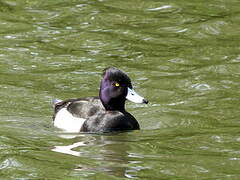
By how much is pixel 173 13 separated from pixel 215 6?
3.00 feet

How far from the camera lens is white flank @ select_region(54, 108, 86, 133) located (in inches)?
482

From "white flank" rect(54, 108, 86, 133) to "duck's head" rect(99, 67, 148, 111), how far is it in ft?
1.55

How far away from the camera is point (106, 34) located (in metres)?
16.9

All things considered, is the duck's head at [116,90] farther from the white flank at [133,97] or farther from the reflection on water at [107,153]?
the reflection on water at [107,153]

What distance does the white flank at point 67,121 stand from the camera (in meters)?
12.3

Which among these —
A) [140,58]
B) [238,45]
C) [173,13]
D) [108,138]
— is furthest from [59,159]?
[173,13]

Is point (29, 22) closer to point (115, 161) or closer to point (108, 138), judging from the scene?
point (108, 138)

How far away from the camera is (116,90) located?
40.0 ft

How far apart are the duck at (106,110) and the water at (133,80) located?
22 cm

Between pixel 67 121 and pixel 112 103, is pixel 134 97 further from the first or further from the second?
pixel 67 121

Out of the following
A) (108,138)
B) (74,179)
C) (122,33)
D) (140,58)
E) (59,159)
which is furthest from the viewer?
(122,33)

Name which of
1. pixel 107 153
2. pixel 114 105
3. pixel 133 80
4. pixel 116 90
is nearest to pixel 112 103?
pixel 114 105

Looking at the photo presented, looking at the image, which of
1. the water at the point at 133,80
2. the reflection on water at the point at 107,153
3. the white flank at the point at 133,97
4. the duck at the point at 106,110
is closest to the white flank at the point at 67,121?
the duck at the point at 106,110

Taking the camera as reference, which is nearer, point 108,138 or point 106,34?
point 108,138
